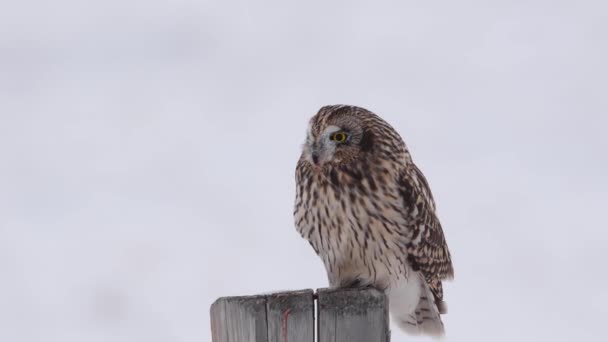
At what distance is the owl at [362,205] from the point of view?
4.18m

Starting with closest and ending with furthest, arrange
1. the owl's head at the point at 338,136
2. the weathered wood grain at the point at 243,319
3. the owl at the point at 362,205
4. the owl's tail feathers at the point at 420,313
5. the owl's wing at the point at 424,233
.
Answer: the weathered wood grain at the point at 243,319, the owl's head at the point at 338,136, the owl at the point at 362,205, the owl's wing at the point at 424,233, the owl's tail feathers at the point at 420,313

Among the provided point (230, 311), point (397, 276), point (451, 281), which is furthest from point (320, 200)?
point (230, 311)

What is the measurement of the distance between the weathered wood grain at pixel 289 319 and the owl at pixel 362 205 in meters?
1.64

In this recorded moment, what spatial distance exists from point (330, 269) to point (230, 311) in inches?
75.8

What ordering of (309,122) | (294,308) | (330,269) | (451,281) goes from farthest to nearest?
1. (451,281)
2. (330,269)
3. (309,122)
4. (294,308)

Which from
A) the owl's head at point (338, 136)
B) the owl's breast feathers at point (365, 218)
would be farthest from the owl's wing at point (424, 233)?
the owl's head at point (338, 136)

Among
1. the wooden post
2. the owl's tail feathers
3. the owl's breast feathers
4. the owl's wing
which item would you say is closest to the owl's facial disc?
the owl's breast feathers

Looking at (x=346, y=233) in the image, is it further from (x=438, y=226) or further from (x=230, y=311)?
(x=230, y=311)

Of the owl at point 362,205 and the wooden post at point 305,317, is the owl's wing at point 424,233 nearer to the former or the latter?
the owl at point 362,205

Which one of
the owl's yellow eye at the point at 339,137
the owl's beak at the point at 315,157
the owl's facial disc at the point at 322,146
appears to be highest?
the owl's yellow eye at the point at 339,137

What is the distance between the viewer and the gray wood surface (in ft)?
8.17

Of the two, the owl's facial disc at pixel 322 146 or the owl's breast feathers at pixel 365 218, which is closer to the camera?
the owl's facial disc at pixel 322 146

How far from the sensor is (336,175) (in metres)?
4.21

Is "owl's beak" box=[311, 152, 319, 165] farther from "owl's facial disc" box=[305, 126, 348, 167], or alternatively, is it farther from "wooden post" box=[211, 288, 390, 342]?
"wooden post" box=[211, 288, 390, 342]
